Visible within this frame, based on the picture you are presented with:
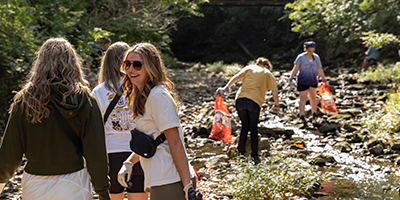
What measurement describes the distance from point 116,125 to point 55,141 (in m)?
0.94

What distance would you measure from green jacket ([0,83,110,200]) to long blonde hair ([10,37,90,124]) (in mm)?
39

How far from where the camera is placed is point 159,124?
7.30 ft

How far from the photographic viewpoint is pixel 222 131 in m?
5.94

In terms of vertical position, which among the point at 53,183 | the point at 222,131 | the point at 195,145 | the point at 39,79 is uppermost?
the point at 39,79

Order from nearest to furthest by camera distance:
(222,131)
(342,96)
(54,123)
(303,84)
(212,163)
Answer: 1. (54,123)
2. (222,131)
3. (212,163)
4. (303,84)
5. (342,96)

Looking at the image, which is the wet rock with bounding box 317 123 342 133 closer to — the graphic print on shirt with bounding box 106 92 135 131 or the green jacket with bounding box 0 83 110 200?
the graphic print on shirt with bounding box 106 92 135 131

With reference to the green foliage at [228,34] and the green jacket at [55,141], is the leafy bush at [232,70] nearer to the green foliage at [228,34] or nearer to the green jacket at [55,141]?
the green foliage at [228,34]

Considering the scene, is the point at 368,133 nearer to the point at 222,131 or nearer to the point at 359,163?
the point at 359,163

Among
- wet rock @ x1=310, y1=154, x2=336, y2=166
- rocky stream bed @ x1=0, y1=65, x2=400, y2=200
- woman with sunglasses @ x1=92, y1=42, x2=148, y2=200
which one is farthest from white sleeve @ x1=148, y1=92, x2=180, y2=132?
wet rock @ x1=310, y1=154, x2=336, y2=166

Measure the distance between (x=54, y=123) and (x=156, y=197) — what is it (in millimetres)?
775

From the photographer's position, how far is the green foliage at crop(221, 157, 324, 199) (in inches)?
172

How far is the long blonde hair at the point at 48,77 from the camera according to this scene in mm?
2088

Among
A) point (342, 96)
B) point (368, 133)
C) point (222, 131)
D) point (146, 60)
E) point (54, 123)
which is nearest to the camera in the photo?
point (54, 123)

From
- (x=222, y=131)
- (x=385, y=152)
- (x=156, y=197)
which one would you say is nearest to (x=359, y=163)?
(x=385, y=152)
